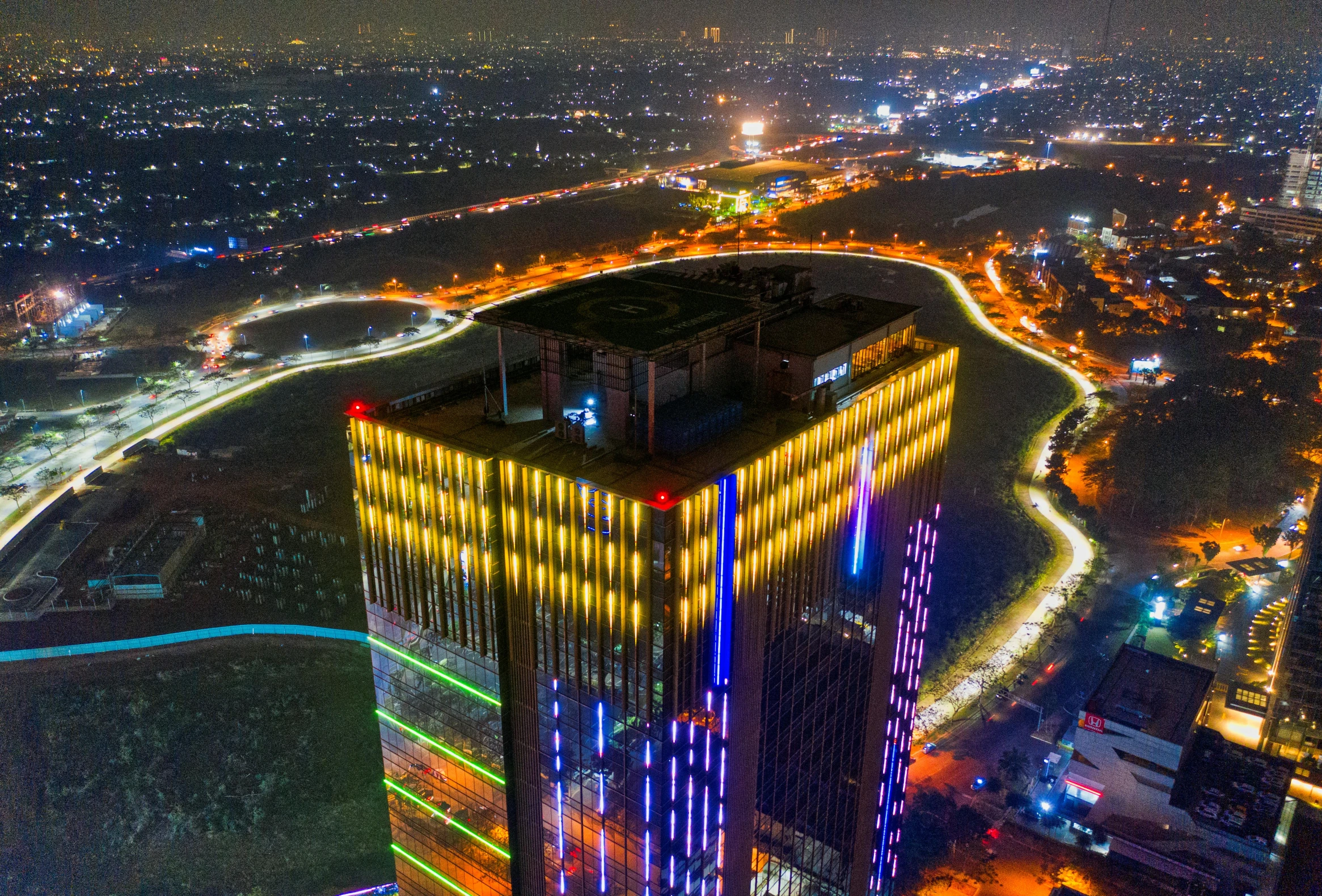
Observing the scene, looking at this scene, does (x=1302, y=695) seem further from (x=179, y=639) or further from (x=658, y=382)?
(x=179, y=639)

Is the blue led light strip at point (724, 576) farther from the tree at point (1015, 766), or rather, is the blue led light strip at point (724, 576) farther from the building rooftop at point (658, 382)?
the tree at point (1015, 766)

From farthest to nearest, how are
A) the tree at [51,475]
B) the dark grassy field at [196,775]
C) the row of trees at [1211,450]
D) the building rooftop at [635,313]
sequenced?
the tree at [51,475] < the row of trees at [1211,450] < the dark grassy field at [196,775] < the building rooftop at [635,313]

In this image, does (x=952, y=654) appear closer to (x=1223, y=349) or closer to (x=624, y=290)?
(x=624, y=290)

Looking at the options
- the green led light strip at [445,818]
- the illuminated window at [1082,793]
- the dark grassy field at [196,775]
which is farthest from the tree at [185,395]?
the illuminated window at [1082,793]

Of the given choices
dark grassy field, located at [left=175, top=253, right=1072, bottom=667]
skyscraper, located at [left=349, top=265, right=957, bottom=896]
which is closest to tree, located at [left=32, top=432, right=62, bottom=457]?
dark grassy field, located at [left=175, top=253, right=1072, bottom=667]

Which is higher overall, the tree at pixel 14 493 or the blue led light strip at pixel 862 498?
the blue led light strip at pixel 862 498

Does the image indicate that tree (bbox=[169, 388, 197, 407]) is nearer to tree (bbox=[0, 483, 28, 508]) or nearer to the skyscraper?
tree (bbox=[0, 483, 28, 508])
